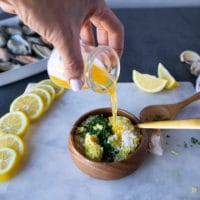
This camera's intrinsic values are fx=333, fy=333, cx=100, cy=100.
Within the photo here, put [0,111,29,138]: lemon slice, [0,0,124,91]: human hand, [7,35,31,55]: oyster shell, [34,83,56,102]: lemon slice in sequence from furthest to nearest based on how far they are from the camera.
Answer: [7,35,31,55]: oyster shell
[34,83,56,102]: lemon slice
[0,111,29,138]: lemon slice
[0,0,124,91]: human hand

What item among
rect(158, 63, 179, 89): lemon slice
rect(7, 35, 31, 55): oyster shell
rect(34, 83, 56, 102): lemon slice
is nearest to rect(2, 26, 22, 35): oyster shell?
rect(7, 35, 31, 55): oyster shell

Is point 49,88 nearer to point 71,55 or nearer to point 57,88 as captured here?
point 57,88

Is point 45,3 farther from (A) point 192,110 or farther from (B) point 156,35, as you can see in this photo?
(B) point 156,35

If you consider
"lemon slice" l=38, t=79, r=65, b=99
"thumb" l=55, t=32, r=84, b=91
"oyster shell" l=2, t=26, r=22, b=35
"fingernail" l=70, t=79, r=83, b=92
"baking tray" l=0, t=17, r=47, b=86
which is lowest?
"lemon slice" l=38, t=79, r=65, b=99

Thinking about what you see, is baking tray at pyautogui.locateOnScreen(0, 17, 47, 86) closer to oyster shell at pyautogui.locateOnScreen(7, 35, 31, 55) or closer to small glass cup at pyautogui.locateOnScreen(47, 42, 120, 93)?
oyster shell at pyautogui.locateOnScreen(7, 35, 31, 55)

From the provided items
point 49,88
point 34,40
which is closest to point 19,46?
point 34,40
